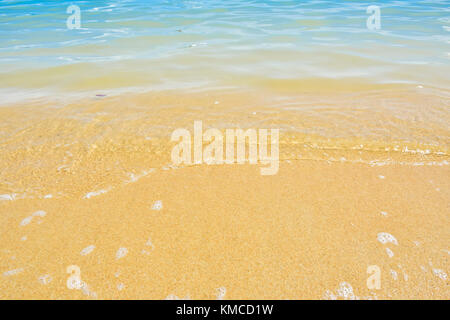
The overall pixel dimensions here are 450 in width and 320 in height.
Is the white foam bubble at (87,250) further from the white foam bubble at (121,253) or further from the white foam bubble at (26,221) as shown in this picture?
the white foam bubble at (26,221)

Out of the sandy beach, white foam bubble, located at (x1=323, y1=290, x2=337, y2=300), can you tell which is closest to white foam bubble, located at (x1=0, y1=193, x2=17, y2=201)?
the sandy beach

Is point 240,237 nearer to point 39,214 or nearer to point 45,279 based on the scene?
point 45,279

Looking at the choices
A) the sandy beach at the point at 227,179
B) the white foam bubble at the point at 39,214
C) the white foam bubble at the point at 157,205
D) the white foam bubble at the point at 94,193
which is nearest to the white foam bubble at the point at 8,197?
the sandy beach at the point at 227,179

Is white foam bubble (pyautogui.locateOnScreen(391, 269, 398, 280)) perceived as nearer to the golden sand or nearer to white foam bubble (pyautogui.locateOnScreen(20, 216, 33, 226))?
the golden sand

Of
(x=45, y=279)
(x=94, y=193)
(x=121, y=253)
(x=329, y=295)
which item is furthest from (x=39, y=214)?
(x=329, y=295)

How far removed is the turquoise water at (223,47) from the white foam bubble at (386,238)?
4.30 m

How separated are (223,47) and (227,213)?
7.22m

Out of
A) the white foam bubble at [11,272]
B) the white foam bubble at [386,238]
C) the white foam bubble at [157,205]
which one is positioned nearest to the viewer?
the white foam bubble at [11,272]

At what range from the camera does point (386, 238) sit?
91.7 inches

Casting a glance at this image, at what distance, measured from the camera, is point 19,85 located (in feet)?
20.6

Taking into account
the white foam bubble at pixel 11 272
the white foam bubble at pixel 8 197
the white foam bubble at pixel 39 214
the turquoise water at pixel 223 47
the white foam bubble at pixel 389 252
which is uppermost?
the turquoise water at pixel 223 47

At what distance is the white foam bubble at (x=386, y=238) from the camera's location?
230 centimetres

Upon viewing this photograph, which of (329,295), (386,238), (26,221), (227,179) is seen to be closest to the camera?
(329,295)
